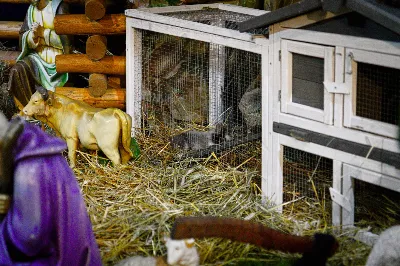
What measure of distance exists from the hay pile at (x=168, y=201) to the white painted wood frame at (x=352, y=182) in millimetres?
204

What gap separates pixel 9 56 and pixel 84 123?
3635 millimetres

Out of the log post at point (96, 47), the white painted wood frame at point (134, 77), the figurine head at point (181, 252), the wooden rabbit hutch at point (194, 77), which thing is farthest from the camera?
the log post at point (96, 47)

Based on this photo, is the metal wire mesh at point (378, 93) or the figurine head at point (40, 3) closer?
the metal wire mesh at point (378, 93)

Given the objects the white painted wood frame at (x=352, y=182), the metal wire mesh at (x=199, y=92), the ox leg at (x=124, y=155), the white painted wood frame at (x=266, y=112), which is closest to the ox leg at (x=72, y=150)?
the ox leg at (x=124, y=155)

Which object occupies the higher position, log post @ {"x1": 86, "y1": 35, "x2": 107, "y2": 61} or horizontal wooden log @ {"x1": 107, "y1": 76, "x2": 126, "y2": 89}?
log post @ {"x1": 86, "y1": 35, "x2": 107, "y2": 61}

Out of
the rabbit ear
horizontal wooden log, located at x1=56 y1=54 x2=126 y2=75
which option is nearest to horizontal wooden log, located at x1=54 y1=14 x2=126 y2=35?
horizontal wooden log, located at x1=56 y1=54 x2=126 y2=75

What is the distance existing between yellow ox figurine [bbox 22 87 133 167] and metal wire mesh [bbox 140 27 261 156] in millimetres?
649

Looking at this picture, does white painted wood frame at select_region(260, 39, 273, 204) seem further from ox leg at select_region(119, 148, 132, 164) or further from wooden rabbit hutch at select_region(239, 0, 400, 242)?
ox leg at select_region(119, 148, 132, 164)

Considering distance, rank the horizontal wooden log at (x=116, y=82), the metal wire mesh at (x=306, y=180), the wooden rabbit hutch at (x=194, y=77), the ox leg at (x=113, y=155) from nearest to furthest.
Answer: the metal wire mesh at (x=306, y=180), the wooden rabbit hutch at (x=194, y=77), the ox leg at (x=113, y=155), the horizontal wooden log at (x=116, y=82)

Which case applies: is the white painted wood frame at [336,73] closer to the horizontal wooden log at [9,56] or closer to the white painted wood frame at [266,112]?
the white painted wood frame at [266,112]

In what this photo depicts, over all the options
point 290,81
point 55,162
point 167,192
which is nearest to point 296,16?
point 290,81

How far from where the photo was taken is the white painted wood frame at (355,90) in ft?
19.8

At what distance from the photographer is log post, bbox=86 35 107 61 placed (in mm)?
9367

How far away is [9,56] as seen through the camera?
1152 cm
